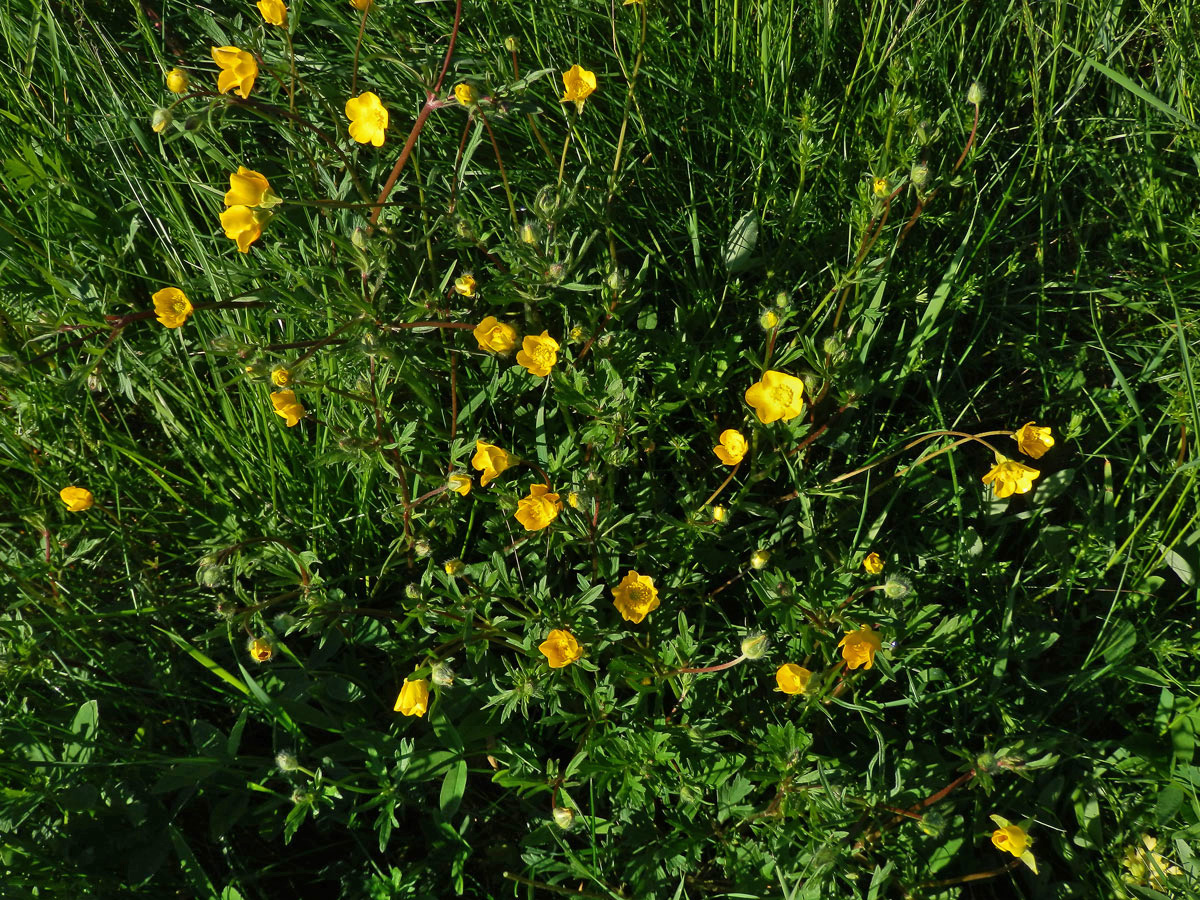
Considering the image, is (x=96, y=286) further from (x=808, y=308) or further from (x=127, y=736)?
(x=808, y=308)

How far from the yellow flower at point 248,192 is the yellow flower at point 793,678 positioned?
1.74m

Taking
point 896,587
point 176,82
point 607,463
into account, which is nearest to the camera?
point 896,587

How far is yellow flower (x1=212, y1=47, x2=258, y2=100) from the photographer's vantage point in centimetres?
235

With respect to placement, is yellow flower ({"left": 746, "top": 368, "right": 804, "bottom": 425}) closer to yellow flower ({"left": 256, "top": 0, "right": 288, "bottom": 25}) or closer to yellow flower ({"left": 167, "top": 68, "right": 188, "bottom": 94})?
yellow flower ({"left": 256, "top": 0, "right": 288, "bottom": 25})

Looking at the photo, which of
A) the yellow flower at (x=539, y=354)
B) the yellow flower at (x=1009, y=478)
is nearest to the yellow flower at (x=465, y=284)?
the yellow flower at (x=539, y=354)

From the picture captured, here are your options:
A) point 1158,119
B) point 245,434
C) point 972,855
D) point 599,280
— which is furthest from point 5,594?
point 1158,119

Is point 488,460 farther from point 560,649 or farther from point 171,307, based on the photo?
point 171,307

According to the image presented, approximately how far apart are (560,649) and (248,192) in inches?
54.6

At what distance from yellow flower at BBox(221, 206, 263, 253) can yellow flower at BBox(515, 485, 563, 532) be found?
0.94 meters

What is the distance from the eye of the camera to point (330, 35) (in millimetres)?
3348

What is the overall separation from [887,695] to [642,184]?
1.83 meters

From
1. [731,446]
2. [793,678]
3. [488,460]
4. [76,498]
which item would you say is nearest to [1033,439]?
[731,446]

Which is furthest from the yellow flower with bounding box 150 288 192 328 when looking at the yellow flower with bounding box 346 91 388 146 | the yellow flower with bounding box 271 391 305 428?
the yellow flower with bounding box 346 91 388 146

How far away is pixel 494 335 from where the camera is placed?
95.4 inches
